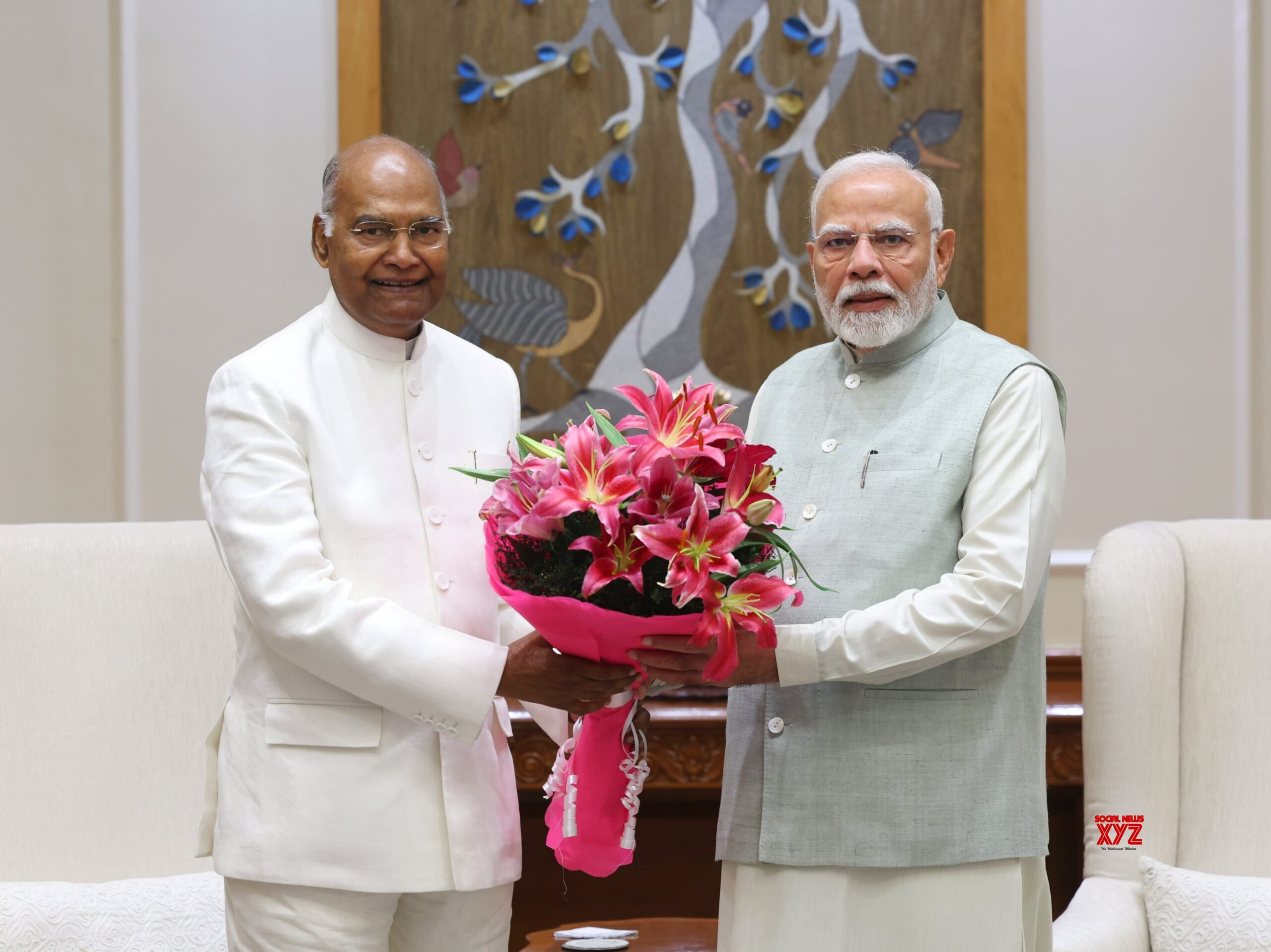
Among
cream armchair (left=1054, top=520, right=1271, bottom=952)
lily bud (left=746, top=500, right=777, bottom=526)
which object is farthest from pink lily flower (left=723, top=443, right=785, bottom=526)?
cream armchair (left=1054, top=520, right=1271, bottom=952)

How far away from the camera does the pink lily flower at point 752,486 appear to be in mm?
1613

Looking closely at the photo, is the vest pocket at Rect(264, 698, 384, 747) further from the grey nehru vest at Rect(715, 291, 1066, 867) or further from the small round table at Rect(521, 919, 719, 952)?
the small round table at Rect(521, 919, 719, 952)

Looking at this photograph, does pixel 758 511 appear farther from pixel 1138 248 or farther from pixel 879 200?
pixel 1138 248

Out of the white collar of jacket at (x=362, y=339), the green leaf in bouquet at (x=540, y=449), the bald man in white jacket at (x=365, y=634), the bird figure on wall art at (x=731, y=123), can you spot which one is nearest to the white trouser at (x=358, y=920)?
the bald man in white jacket at (x=365, y=634)

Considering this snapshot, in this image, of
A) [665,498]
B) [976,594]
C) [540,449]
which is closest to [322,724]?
[540,449]

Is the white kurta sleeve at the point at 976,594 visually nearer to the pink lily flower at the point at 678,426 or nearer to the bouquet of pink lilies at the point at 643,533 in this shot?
the bouquet of pink lilies at the point at 643,533

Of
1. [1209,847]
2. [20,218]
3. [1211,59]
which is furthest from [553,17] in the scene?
[1209,847]

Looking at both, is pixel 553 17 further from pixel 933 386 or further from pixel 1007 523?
pixel 1007 523

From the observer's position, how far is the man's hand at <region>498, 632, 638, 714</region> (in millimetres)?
1808

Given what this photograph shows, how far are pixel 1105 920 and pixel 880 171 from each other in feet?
4.63

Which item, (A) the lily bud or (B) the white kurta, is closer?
(A) the lily bud

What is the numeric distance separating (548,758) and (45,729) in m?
1.12

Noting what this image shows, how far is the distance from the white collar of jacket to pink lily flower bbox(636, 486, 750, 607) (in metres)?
0.62

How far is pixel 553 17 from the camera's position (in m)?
3.30
